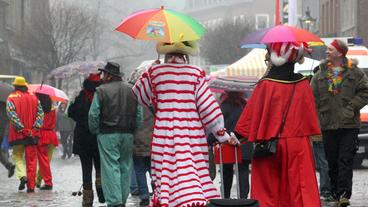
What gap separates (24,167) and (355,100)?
6.24 meters

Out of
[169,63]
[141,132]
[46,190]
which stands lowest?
[46,190]

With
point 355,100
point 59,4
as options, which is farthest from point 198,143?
point 59,4

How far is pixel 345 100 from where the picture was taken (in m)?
12.9

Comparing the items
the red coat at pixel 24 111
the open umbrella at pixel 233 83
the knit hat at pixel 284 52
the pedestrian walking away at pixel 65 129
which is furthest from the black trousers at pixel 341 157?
the pedestrian walking away at pixel 65 129

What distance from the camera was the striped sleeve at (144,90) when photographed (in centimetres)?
991

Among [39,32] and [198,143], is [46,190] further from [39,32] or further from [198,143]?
[39,32]

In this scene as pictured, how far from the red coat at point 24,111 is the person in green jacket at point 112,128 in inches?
175

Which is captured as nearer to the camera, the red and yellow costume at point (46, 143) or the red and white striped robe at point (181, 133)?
the red and white striped robe at point (181, 133)

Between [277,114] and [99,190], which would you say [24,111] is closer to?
[99,190]

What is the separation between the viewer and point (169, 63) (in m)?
9.83

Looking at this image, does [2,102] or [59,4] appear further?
[59,4]

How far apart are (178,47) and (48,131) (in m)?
7.75

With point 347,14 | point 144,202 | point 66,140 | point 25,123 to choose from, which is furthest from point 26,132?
point 347,14

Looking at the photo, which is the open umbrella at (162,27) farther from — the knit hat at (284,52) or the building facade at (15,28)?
the building facade at (15,28)
